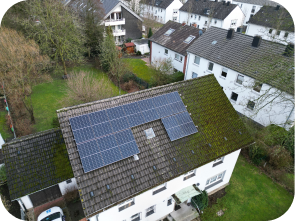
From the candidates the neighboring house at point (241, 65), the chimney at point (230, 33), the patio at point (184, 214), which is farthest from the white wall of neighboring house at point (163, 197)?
the chimney at point (230, 33)

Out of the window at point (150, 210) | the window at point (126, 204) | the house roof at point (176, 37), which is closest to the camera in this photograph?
the window at point (126, 204)

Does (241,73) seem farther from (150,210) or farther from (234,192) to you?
A: (150,210)

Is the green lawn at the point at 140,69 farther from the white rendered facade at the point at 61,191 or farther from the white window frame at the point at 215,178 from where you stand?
the white rendered facade at the point at 61,191

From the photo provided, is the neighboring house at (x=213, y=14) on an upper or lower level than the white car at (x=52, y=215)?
upper

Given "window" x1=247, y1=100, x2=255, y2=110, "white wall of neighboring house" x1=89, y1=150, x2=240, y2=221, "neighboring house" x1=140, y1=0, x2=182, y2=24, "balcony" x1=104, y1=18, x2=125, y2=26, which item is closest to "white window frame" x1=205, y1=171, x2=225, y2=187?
"white wall of neighboring house" x1=89, y1=150, x2=240, y2=221

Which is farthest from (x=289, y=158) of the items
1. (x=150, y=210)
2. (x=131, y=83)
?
(x=131, y=83)
